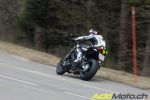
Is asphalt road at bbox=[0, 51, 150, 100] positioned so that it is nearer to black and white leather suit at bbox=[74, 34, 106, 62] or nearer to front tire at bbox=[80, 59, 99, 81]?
front tire at bbox=[80, 59, 99, 81]

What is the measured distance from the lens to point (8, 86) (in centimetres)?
1541

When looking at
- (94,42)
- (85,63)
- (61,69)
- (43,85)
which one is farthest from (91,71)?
(43,85)

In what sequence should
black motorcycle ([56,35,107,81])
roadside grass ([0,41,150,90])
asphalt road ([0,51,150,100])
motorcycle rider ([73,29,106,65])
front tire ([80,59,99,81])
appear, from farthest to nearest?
roadside grass ([0,41,150,90]) → motorcycle rider ([73,29,106,65]) → black motorcycle ([56,35,107,81]) → front tire ([80,59,99,81]) → asphalt road ([0,51,150,100])

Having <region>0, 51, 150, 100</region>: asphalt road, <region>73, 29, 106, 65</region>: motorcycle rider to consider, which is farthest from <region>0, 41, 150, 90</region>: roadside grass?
<region>73, 29, 106, 65</region>: motorcycle rider

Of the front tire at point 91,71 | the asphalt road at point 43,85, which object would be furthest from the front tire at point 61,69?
the front tire at point 91,71

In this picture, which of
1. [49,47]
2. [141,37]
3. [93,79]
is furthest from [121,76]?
[49,47]

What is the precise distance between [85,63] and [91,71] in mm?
550

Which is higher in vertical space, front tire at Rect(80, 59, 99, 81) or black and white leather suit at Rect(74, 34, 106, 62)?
black and white leather suit at Rect(74, 34, 106, 62)

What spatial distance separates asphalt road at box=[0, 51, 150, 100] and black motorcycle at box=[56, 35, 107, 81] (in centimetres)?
24

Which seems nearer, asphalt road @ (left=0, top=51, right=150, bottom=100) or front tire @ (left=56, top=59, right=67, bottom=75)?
asphalt road @ (left=0, top=51, right=150, bottom=100)

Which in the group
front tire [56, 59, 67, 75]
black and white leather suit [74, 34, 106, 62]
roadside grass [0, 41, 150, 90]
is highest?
black and white leather suit [74, 34, 106, 62]

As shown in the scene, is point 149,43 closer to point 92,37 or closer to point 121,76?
point 121,76

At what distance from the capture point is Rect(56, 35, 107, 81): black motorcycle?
18775 millimetres

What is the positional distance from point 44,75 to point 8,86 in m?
3.57
